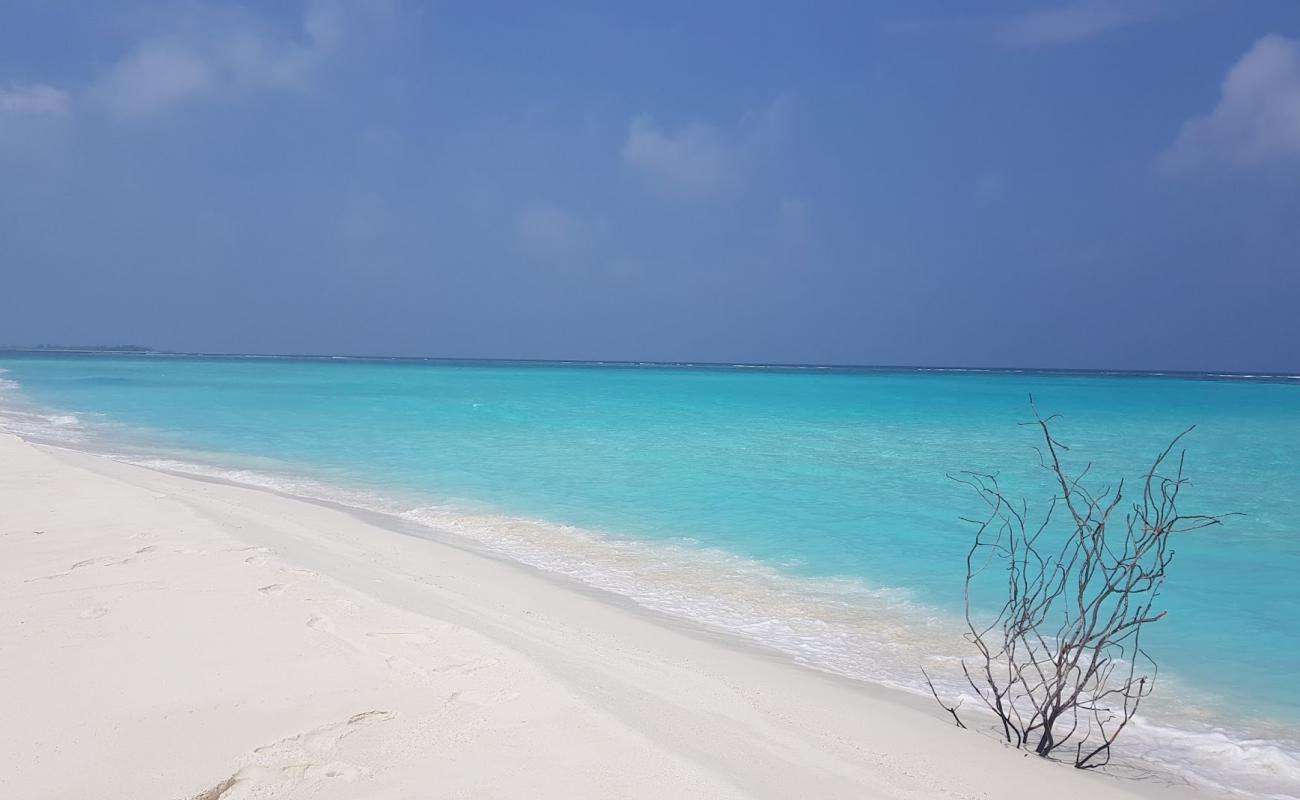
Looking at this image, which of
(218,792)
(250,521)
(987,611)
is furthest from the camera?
(250,521)

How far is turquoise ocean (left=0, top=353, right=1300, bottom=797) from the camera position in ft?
15.9

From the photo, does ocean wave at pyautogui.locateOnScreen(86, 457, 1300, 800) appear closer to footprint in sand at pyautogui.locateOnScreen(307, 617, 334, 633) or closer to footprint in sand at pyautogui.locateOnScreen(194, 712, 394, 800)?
footprint in sand at pyautogui.locateOnScreen(307, 617, 334, 633)

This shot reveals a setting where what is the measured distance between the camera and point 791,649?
497cm

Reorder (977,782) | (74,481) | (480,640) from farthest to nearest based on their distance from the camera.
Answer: (74,481), (480,640), (977,782)

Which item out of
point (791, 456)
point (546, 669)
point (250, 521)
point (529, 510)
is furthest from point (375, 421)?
point (546, 669)

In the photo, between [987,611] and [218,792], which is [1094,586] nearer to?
[987,611]

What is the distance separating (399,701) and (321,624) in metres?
1.10

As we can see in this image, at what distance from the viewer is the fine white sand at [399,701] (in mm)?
2637

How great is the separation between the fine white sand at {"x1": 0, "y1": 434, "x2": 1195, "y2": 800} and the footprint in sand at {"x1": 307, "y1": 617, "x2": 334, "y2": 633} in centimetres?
1

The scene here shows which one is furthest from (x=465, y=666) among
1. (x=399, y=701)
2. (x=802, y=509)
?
(x=802, y=509)

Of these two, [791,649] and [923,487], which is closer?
[791,649]

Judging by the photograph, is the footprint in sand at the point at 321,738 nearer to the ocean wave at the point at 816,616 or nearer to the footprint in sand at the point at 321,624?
the footprint in sand at the point at 321,624

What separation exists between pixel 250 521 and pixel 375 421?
14660mm

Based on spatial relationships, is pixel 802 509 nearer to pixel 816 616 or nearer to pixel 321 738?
pixel 816 616
